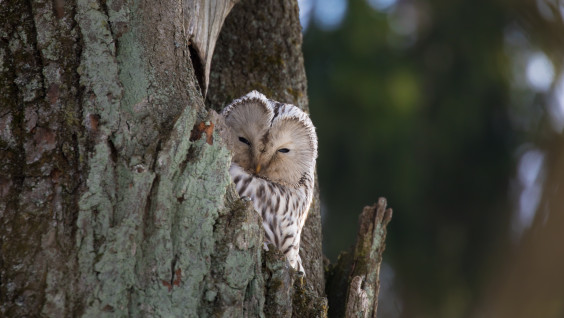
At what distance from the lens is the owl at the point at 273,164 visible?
2.63 m

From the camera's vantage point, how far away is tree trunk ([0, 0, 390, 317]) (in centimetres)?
164

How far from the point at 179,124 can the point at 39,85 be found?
1.17 ft

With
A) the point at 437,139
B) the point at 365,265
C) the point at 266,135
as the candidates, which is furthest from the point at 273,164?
the point at 437,139

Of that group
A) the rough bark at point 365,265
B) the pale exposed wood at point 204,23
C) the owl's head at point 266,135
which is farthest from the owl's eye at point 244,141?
the rough bark at point 365,265

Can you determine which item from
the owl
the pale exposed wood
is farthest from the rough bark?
the pale exposed wood

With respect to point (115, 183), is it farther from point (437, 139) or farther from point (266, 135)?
point (437, 139)

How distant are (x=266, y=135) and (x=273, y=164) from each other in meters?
0.12

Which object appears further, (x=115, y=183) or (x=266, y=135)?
(x=266, y=135)

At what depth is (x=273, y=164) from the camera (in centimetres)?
278

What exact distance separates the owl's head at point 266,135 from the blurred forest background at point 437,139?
3194mm

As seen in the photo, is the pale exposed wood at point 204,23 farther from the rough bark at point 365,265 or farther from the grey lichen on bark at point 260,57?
the rough bark at point 365,265

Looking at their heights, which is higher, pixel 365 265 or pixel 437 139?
pixel 437 139

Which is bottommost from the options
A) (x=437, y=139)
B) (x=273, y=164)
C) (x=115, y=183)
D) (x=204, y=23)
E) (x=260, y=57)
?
(x=115, y=183)

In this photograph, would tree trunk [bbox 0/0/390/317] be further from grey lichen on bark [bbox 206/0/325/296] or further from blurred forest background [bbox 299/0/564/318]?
blurred forest background [bbox 299/0/564/318]
